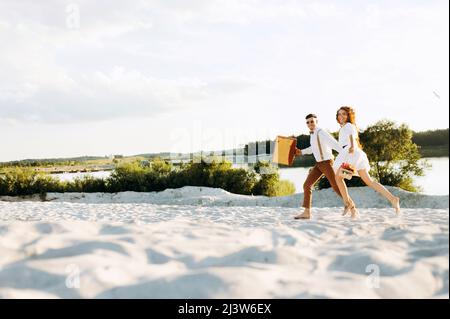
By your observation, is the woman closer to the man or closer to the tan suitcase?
the man

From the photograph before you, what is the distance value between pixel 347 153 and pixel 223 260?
355 cm

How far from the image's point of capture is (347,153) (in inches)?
280

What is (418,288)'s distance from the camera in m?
3.54

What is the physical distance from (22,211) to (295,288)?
28.9 ft

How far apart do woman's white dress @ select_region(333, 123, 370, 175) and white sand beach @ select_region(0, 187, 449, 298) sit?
1.01 metres

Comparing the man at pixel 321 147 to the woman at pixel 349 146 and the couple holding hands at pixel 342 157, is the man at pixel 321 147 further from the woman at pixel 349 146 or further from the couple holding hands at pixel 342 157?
the woman at pixel 349 146

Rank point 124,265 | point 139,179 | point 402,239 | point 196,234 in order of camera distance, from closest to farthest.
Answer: point 124,265
point 402,239
point 196,234
point 139,179

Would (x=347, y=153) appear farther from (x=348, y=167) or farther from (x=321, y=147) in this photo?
(x=321, y=147)

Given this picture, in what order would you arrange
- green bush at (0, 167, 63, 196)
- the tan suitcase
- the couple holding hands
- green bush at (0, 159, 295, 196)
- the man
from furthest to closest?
green bush at (0, 167, 63, 196) < green bush at (0, 159, 295, 196) < the tan suitcase < the man < the couple holding hands

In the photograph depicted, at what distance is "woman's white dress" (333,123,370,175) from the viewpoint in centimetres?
708

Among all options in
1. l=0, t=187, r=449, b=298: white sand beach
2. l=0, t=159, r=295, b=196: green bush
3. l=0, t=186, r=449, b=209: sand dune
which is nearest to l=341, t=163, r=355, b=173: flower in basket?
l=0, t=187, r=449, b=298: white sand beach
